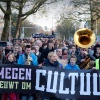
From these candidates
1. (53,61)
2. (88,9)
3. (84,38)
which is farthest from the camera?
(88,9)

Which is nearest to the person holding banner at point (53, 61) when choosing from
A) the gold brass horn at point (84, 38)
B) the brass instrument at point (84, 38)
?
the brass instrument at point (84, 38)

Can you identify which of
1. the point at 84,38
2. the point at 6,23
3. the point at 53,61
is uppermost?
the point at 6,23

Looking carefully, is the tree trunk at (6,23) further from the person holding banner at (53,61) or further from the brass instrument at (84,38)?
the person holding banner at (53,61)

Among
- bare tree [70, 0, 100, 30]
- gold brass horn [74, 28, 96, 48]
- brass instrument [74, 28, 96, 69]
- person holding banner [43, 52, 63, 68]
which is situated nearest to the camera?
person holding banner [43, 52, 63, 68]

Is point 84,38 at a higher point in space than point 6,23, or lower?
lower

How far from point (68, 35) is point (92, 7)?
41.2m

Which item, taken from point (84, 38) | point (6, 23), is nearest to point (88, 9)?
point (6, 23)

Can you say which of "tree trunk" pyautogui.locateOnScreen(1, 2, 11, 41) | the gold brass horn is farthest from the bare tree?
the gold brass horn

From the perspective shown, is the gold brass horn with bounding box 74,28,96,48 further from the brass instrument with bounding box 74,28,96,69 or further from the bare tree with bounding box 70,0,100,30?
the bare tree with bounding box 70,0,100,30

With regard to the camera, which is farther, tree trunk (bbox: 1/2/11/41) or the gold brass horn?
tree trunk (bbox: 1/2/11/41)

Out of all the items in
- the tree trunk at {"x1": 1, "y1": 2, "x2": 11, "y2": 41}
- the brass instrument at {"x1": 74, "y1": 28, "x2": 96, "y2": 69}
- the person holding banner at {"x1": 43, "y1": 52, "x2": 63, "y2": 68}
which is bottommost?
the person holding banner at {"x1": 43, "y1": 52, "x2": 63, "y2": 68}

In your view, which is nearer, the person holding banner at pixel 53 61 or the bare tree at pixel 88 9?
the person holding banner at pixel 53 61

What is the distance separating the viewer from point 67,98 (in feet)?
26.0

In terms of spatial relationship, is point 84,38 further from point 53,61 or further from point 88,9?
point 88,9
